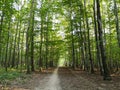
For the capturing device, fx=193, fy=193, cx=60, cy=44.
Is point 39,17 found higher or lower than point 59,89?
higher

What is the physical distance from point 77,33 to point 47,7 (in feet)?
20.8

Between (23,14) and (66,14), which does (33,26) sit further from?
(66,14)

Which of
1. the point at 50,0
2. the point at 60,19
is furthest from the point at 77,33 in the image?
the point at 60,19

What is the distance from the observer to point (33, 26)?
27.8m

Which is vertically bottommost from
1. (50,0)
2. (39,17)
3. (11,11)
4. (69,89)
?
(69,89)

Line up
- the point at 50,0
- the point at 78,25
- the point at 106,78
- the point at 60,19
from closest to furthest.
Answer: the point at 106,78
the point at 78,25
the point at 50,0
the point at 60,19

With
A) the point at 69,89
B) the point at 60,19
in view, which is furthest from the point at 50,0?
the point at 69,89

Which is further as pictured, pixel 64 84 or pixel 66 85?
pixel 64 84

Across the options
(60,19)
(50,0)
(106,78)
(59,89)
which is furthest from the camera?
(60,19)

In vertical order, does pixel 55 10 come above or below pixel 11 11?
above

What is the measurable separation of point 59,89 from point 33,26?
57.7 feet

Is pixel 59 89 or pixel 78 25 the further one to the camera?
pixel 78 25

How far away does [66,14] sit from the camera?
36.1 metres

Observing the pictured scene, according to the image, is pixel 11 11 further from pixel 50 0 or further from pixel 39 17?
pixel 50 0
